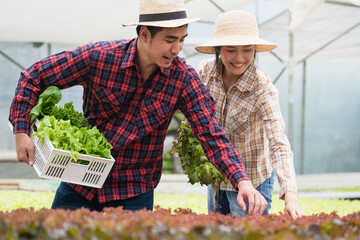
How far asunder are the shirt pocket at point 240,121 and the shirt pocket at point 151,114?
1.97 ft

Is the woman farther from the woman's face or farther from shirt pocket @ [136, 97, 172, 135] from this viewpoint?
shirt pocket @ [136, 97, 172, 135]

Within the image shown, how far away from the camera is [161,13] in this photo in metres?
2.49

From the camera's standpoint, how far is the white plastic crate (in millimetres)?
2238

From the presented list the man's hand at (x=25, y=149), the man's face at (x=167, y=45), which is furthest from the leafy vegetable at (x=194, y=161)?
the man's hand at (x=25, y=149)

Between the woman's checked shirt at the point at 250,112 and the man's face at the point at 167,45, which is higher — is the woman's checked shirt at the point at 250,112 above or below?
below

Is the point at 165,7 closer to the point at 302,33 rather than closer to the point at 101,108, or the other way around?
the point at 101,108

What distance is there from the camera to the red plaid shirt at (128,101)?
2.54 meters

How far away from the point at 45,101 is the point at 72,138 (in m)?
0.34

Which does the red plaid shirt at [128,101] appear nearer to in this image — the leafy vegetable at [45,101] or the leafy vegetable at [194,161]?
the leafy vegetable at [45,101]

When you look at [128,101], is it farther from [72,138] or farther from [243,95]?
[243,95]

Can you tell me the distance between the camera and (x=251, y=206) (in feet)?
7.39

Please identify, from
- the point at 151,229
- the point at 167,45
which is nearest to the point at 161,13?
the point at 167,45

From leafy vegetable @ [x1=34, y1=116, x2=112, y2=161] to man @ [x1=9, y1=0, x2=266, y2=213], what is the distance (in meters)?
0.19

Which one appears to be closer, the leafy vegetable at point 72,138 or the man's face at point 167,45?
the leafy vegetable at point 72,138
